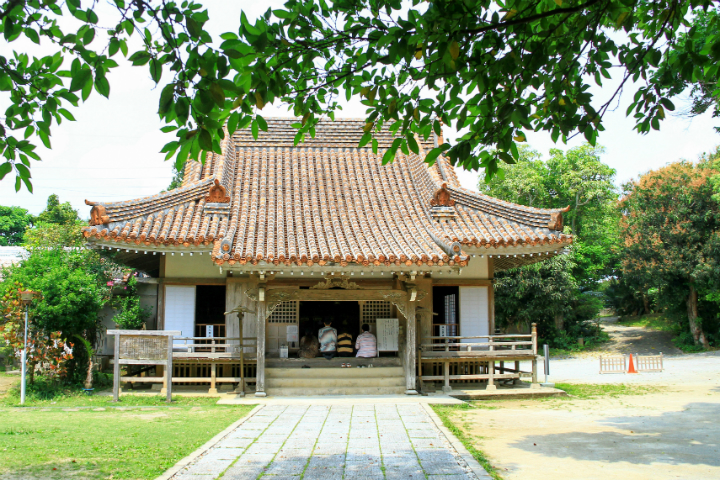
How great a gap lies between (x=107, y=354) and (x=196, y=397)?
14.1 ft

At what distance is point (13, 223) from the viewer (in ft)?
165

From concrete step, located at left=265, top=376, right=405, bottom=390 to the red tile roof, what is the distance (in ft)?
9.17

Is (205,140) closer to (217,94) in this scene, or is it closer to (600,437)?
(217,94)

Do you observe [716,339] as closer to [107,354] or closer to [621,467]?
[621,467]

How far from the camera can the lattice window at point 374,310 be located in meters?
14.0

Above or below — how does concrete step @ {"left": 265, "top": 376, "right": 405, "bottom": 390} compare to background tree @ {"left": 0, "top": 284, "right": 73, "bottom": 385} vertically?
below

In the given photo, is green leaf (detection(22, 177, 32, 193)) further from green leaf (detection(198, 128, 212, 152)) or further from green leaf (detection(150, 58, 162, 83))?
green leaf (detection(198, 128, 212, 152))

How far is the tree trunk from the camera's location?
87.5 feet

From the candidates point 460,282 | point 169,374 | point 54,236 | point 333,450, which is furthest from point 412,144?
point 54,236

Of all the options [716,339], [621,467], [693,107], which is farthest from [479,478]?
[716,339]

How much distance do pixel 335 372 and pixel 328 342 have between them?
96 cm

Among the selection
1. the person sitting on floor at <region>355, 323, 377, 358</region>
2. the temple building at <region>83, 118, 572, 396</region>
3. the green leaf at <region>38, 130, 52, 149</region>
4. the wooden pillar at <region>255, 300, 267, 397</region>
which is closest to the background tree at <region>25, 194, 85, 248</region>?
the temple building at <region>83, 118, 572, 396</region>

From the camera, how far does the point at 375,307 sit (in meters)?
14.1

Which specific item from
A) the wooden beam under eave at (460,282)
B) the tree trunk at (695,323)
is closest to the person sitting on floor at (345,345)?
the wooden beam under eave at (460,282)
